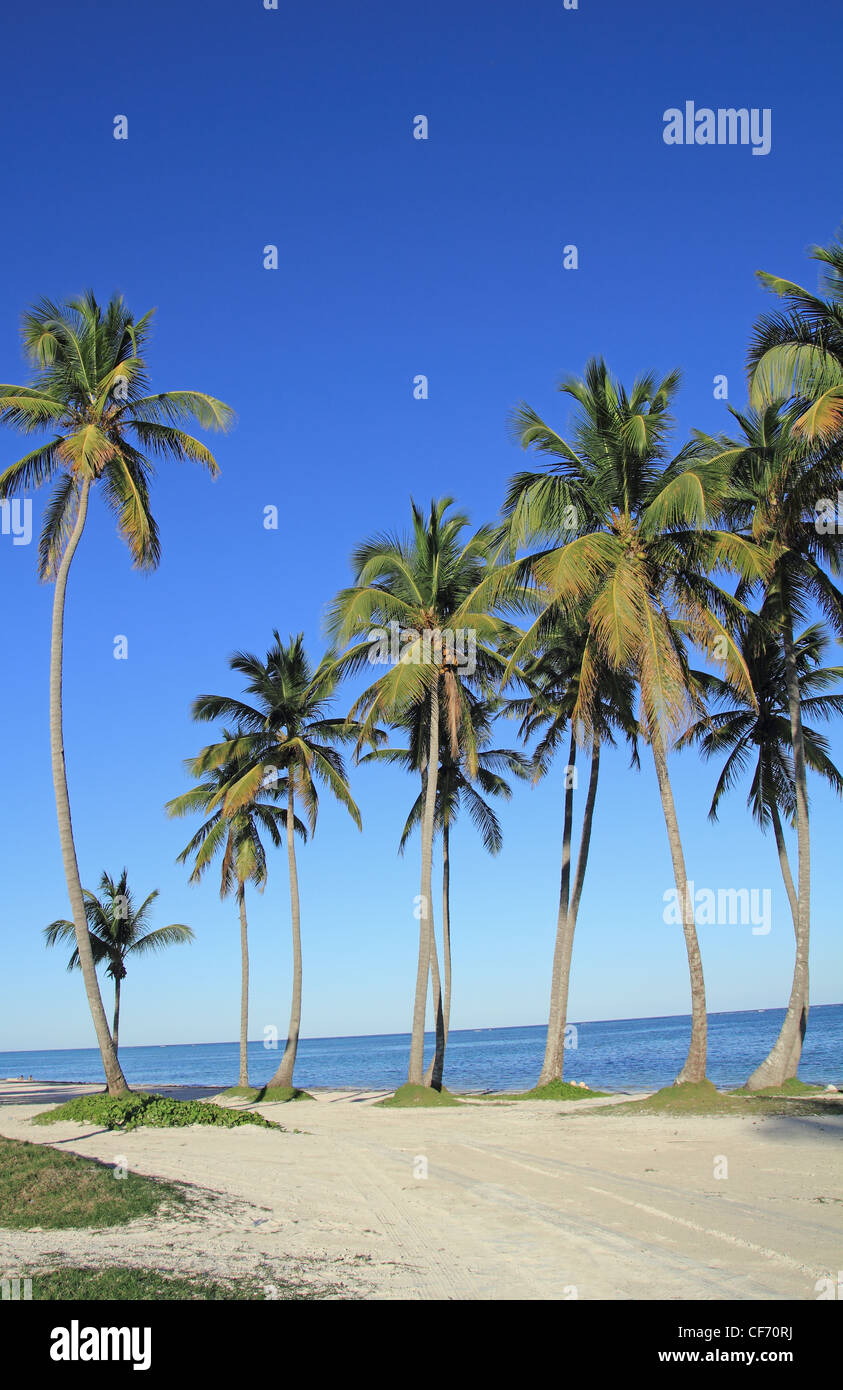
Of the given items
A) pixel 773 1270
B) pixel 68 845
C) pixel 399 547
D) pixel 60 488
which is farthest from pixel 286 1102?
pixel 773 1270

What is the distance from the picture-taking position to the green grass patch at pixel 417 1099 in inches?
957

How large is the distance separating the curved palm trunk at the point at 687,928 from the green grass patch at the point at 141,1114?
27.5 ft

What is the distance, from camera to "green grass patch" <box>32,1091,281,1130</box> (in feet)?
57.2

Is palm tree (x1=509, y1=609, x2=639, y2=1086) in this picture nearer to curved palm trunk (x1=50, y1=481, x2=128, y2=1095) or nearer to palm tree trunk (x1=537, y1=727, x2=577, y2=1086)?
palm tree trunk (x1=537, y1=727, x2=577, y2=1086)

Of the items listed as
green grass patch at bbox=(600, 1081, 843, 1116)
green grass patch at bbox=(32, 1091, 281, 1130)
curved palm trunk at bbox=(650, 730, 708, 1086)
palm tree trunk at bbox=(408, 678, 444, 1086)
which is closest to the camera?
green grass patch at bbox=(32, 1091, 281, 1130)

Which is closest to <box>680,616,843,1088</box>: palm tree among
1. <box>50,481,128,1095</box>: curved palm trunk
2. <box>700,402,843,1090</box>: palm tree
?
<box>700,402,843,1090</box>: palm tree

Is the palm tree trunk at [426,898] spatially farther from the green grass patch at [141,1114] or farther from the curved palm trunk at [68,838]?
the curved palm trunk at [68,838]

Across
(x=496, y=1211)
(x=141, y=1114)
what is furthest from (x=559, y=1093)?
(x=496, y=1211)

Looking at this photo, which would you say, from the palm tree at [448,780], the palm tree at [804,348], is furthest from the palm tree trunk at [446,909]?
the palm tree at [804,348]

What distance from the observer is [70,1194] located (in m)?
9.86

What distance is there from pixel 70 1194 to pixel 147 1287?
13.0 feet

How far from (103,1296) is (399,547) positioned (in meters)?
21.5

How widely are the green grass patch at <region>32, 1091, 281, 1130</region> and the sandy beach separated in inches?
25.2

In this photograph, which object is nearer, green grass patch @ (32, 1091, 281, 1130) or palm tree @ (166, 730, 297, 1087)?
green grass patch @ (32, 1091, 281, 1130)
